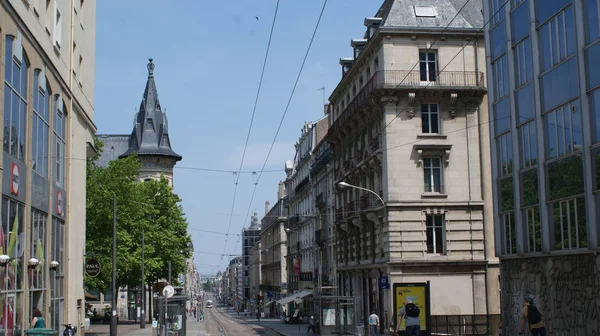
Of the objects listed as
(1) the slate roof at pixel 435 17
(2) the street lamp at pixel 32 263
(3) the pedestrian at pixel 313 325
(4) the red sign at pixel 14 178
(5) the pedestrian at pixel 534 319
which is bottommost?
(3) the pedestrian at pixel 313 325

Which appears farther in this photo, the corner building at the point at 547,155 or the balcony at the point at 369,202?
the balcony at the point at 369,202

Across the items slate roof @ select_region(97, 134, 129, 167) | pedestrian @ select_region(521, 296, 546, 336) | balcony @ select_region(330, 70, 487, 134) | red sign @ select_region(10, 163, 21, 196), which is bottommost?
pedestrian @ select_region(521, 296, 546, 336)

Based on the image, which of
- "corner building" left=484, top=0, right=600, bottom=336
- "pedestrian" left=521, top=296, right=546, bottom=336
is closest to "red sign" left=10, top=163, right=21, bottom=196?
"pedestrian" left=521, top=296, right=546, bottom=336

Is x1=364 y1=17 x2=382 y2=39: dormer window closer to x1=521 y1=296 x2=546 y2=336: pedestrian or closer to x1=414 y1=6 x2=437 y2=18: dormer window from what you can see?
x1=414 y1=6 x2=437 y2=18: dormer window

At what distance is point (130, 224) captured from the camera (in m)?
55.1

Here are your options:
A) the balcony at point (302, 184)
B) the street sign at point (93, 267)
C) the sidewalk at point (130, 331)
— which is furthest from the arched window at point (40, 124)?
the balcony at point (302, 184)

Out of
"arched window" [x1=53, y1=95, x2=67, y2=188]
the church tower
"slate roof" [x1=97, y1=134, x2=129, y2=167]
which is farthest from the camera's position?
"slate roof" [x1=97, y1=134, x2=129, y2=167]

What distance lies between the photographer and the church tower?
100625mm

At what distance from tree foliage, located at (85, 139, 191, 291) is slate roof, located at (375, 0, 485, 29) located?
18.2 m

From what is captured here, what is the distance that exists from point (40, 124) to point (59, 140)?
4.02 m

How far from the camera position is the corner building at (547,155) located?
965 inches

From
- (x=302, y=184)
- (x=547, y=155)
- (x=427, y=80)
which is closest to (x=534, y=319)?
(x=547, y=155)

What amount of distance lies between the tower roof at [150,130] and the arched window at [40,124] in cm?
7224

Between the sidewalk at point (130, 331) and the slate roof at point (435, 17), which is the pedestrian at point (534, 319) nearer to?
the slate roof at point (435, 17)
